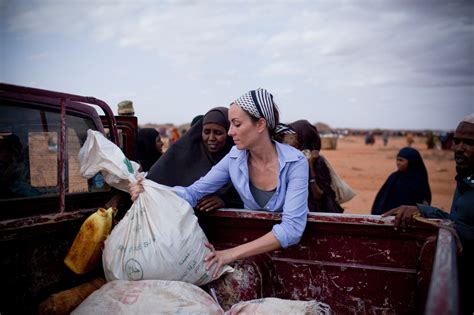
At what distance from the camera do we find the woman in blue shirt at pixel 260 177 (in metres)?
2.48

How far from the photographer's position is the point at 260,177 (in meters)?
2.92

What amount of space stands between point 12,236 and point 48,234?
0.87 ft

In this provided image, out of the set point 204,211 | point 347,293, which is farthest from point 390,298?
point 204,211

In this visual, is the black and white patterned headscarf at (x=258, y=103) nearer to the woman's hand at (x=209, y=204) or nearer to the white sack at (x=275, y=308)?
the woman's hand at (x=209, y=204)

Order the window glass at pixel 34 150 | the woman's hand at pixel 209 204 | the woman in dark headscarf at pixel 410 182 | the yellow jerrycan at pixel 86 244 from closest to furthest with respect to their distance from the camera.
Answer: the window glass at pixel 34 150 → the yellow jerrycan at pixel 86 244 → the woman's hand at pixel 209 204 → the woman in dark headscarf at pixel 410 182

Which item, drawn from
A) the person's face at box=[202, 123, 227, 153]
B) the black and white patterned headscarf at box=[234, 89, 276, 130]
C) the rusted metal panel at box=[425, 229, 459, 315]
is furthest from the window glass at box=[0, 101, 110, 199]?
the rusted metal panel at box=[425, 229, 459, 315]

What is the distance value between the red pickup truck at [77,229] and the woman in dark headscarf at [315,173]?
6.30 feet

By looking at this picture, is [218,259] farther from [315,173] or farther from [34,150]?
[315,173]

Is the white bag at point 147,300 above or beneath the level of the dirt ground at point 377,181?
above

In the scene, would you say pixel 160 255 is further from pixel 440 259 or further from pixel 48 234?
pixel 440 259

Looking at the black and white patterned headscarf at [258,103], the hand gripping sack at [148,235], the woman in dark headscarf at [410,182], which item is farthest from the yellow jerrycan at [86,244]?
the woman in dark headscarf at [410,182]

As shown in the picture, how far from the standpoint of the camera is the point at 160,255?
2.30 metres

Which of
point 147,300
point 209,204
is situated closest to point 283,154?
point 209,204

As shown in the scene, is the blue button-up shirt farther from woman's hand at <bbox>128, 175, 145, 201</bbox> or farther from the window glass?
the window glass
